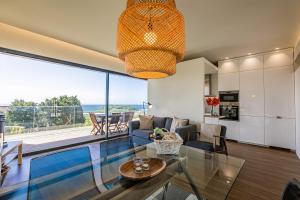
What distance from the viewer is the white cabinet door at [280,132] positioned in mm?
3898

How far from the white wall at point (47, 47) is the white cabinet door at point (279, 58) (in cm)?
468

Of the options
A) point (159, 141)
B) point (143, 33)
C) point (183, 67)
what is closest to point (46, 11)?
point (143, 33)

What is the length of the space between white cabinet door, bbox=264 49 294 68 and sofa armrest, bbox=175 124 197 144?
Result: 283cm

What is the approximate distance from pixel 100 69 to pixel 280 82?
202 inches

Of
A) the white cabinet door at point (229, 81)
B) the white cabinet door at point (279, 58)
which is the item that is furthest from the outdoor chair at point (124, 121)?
the white cabinet door at point (279, 58)

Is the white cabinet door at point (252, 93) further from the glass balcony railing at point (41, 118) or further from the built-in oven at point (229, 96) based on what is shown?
the glass balcony railing at point (41, 118)

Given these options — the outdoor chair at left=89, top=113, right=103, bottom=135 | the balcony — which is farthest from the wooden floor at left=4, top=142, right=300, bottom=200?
the outdoor chair at left=89, top=113, right=103, bottom=135

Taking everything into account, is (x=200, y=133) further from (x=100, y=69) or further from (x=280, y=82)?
(x=100, y=69)

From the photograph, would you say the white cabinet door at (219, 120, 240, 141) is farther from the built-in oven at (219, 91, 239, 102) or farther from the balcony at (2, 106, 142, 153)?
the balcony at (2, 106, 142, 153)

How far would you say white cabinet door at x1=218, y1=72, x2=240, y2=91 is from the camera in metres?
4.79

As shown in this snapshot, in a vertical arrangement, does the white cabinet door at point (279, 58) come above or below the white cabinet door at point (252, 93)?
above

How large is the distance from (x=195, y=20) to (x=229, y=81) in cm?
295

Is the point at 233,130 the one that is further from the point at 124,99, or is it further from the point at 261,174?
the point at 124,99

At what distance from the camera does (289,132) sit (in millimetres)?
3922
